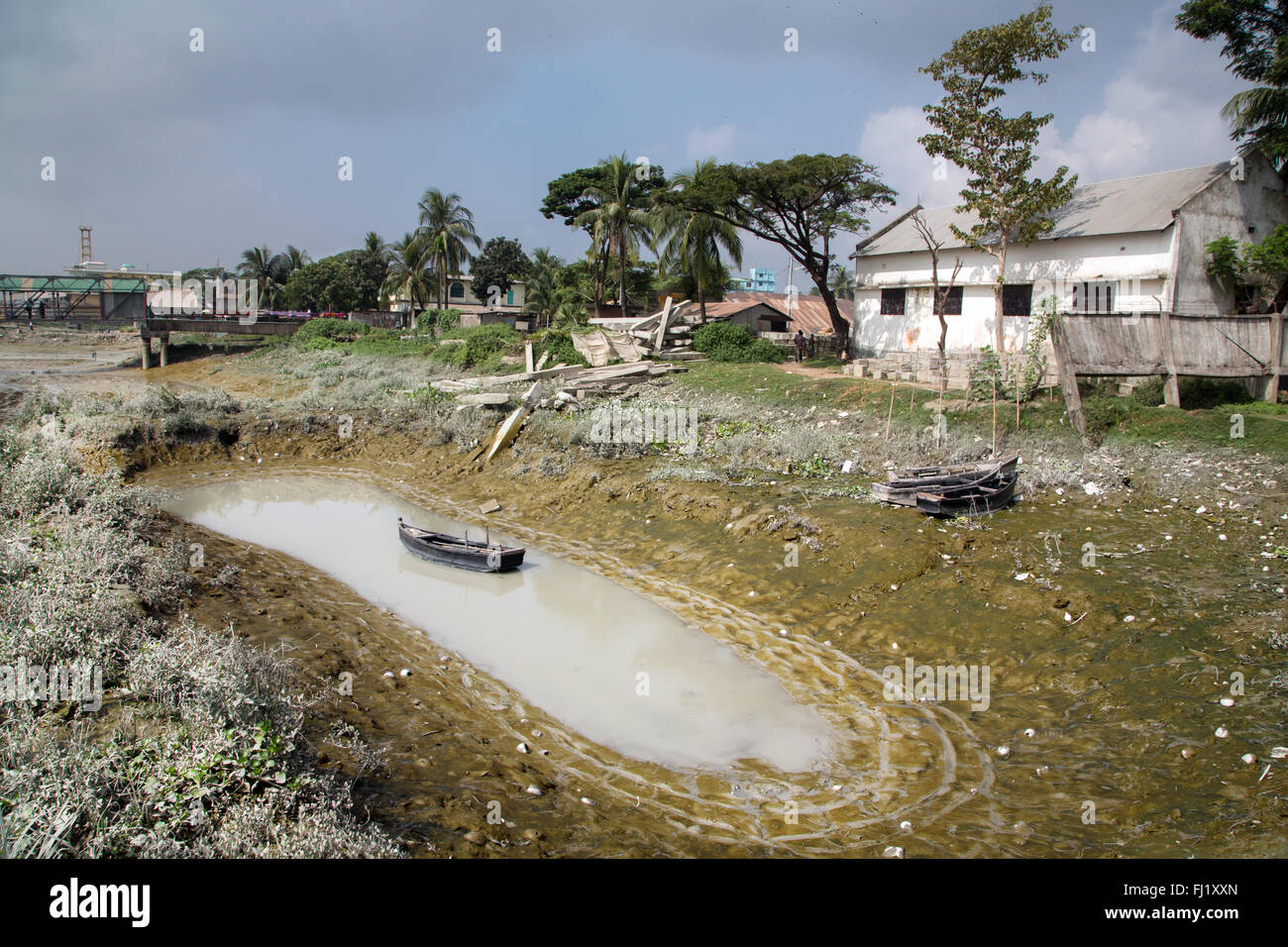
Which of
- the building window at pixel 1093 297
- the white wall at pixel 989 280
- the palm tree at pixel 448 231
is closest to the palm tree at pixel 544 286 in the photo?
the palm tree at pixel 448 231

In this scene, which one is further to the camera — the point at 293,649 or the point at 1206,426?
the point at 1206,426

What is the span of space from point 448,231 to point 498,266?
18134mm

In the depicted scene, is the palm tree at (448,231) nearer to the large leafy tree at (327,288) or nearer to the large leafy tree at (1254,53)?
the large leafy tree at (327,288)

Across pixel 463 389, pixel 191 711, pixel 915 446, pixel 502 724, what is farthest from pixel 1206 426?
pixel 463 389

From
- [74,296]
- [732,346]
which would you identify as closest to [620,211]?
[732,346]

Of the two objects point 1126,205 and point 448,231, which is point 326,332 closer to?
point 448,231

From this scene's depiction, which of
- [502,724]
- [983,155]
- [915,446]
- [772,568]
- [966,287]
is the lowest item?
[502,724]

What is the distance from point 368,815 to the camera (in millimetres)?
4992

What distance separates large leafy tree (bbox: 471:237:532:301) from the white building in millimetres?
43450

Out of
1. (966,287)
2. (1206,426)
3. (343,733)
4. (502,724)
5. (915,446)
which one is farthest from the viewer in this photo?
(966,287)

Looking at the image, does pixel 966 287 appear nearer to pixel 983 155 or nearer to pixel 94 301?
pixel 983 155

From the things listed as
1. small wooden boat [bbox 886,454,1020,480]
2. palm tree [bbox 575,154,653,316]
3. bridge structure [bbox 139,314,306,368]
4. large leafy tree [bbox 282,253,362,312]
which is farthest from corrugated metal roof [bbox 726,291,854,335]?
large leafy tree [bbox 282,253,362,312]

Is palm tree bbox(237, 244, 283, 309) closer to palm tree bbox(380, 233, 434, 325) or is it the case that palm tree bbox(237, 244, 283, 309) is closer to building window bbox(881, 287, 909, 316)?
palm tree bbox(380, 233, 434, 325)

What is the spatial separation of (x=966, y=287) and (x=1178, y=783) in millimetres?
19896
